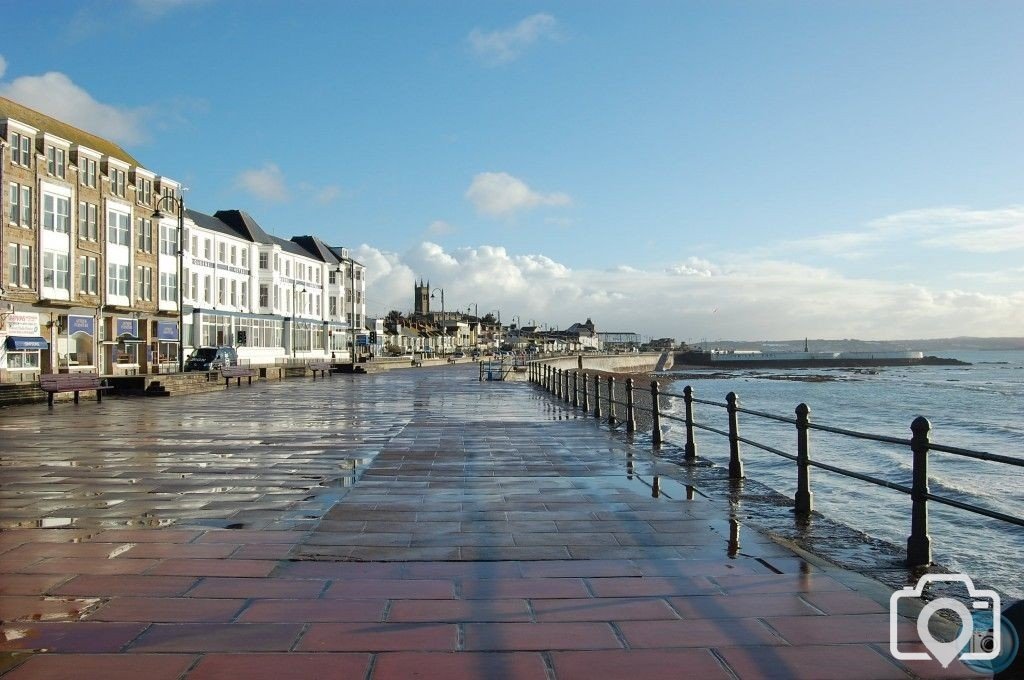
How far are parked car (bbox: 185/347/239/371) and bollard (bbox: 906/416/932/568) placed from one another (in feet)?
142

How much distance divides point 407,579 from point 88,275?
39490 mm

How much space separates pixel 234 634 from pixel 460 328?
6925 inches

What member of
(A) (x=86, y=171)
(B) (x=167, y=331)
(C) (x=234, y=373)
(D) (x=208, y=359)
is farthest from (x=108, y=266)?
(C) (x=234, y=373)

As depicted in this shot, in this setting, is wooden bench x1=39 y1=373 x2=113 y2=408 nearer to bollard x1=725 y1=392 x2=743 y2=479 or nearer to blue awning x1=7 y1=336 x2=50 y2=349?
blue awning x1=7 y1=336 x2=50 y2=349

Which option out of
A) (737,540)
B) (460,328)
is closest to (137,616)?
(737,540)

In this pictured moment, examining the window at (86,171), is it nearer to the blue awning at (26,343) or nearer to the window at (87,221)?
the window at (87,221)

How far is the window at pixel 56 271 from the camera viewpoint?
3597 centimetres

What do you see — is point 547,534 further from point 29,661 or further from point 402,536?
point 29,661

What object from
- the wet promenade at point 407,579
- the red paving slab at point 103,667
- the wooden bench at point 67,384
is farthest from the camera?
the wooden bench at point 67,384

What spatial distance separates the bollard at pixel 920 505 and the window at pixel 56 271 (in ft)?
124

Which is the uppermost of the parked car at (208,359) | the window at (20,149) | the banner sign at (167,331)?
the window at (20,149)

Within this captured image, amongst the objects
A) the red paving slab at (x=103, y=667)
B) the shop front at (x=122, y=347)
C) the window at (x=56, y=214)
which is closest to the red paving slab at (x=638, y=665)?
the red paving slab at (x=103, y=667)

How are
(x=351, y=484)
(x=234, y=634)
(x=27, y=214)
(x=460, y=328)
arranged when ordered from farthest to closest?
(x=460, y=328)
(x=27, y=214)
(x=351, y=484)
(x=234, y=634)

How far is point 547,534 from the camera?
6859mm
